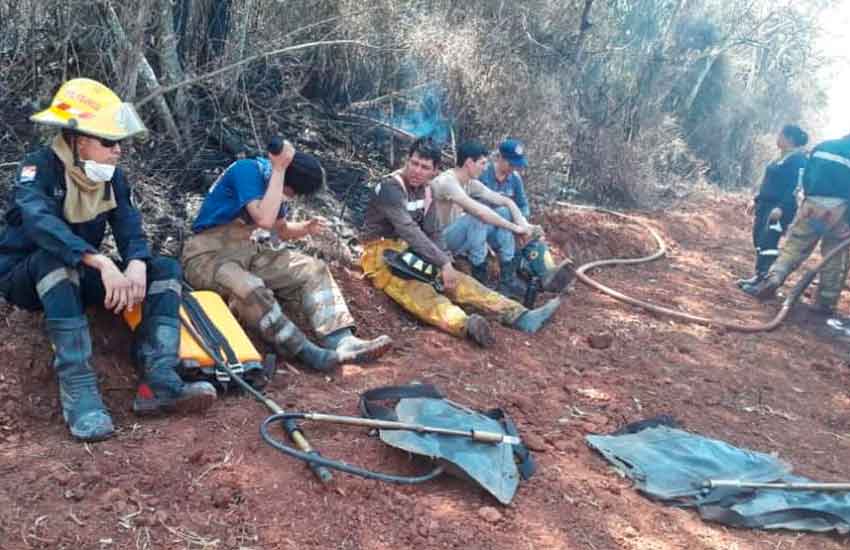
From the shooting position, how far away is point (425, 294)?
510cm

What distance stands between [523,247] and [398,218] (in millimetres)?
1473

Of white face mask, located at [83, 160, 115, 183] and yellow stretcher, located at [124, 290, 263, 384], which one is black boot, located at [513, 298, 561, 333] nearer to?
yellow stretcher, located at [124, 290, 263, 384]

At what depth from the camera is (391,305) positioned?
5.26 metres

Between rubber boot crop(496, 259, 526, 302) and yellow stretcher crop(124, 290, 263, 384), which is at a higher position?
yellow stretcher crop(124, 290, 263, 384)

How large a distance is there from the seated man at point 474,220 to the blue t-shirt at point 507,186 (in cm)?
22

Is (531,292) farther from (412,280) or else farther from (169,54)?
(169,54)

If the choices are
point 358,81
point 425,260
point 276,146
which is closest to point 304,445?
point 276,146

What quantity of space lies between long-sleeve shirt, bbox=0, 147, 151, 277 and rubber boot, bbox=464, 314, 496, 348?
209 cm

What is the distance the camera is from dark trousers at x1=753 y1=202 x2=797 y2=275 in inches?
299

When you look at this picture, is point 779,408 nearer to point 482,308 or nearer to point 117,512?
point 482,308

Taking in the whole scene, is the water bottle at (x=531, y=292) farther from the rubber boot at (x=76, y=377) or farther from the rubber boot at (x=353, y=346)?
the rubber boot at (x=76, y=377)

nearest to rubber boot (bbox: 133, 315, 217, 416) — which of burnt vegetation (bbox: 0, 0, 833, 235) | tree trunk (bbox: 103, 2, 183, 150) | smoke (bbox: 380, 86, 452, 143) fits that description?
burnt vegetation (bbox: 0, 0, 833, 235)

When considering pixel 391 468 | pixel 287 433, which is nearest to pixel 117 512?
pixel 287 433

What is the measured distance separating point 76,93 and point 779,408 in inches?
176
